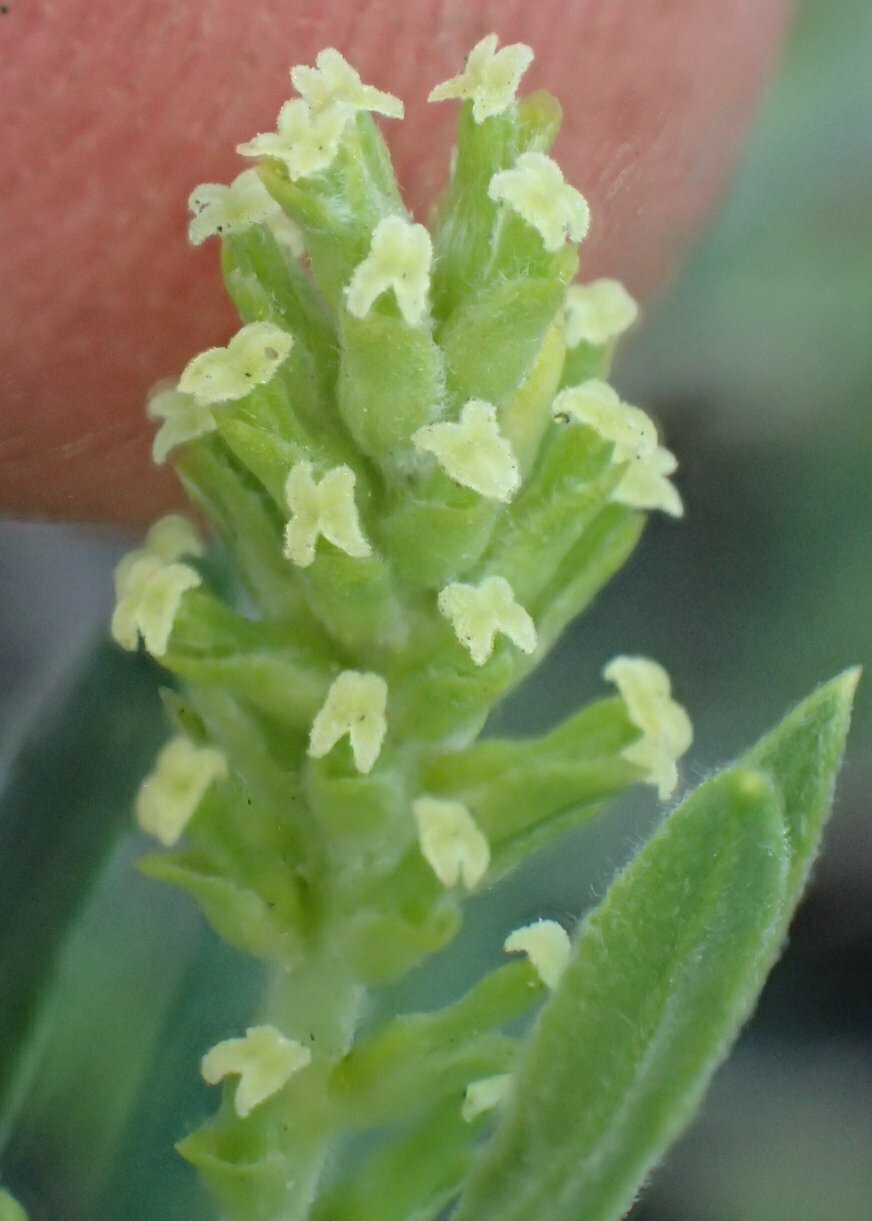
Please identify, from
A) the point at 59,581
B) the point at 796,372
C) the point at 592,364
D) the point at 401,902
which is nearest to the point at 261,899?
the point at 401,902

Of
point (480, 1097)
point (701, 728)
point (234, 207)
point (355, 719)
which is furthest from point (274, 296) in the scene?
point (701, 728)

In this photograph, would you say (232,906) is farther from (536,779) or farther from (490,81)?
(490,81)

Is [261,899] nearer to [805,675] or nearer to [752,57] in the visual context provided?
[805,675]

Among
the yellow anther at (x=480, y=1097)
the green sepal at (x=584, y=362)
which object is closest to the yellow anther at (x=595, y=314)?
the green sepal at (x=584, y=362)

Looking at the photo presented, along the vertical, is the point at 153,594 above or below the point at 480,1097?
above

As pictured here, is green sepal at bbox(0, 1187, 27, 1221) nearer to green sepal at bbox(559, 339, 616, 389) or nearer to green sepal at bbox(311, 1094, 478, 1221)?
green sepal at bbox(311, 1094, 478, 1221)
